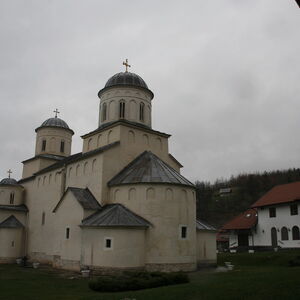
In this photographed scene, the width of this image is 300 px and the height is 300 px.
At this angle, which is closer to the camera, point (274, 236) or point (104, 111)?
point (104, 111)

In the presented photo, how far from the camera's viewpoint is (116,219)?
23.3 metres

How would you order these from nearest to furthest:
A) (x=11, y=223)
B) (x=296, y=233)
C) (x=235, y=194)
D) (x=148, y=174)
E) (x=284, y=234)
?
1. (x=148, y=174)
2. (x=11, y=223)
3. (x=296, y=233)
4. (x=284, y=234)
5. (x=235, y=194)

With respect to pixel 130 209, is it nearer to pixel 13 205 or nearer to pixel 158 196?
pixel 158 196

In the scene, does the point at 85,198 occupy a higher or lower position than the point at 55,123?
lower

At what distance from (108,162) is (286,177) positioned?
9152 centimetres

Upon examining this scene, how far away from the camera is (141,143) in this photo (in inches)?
1178

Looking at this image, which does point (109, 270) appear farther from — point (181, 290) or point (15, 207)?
point (15, 207)

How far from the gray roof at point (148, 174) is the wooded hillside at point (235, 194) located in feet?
217

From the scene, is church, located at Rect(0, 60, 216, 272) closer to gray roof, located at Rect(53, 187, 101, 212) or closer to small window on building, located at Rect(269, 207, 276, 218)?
gray roof, located at Rect(53, 187, 101, 212)

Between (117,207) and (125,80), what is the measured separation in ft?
41.9

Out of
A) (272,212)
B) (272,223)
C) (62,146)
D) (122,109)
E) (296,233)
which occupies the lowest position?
(296,233)

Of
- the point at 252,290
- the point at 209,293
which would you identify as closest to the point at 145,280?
the point at 209,293

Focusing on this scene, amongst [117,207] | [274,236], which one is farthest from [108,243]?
[274,236]

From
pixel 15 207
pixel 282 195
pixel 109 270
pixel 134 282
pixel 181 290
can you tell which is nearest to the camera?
pixel 181 290
